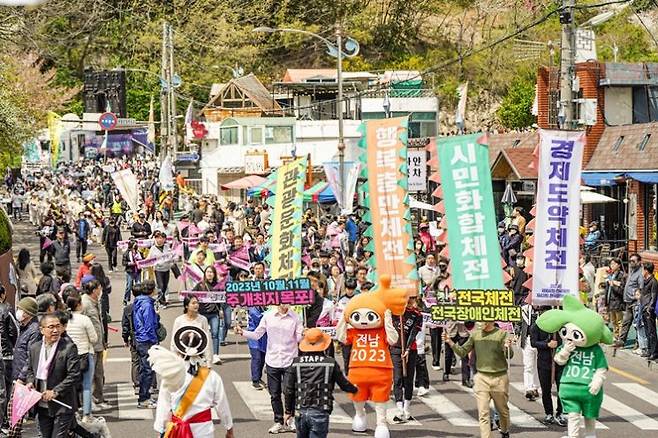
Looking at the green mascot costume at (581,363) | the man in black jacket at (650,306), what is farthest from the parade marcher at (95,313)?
the man in black jacket at (650,306)

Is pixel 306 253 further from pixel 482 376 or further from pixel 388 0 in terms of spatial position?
pixel 388 0

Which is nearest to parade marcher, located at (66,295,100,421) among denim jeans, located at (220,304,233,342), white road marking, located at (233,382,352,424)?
white road marking, located at (233,382,352,424)

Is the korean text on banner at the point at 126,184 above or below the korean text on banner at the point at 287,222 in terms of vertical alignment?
above

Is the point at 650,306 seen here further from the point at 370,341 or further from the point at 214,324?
the point at 370,341

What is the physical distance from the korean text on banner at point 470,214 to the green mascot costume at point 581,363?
7.07 feet

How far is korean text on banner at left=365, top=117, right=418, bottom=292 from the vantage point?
17.6m

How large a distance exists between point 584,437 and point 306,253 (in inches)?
506

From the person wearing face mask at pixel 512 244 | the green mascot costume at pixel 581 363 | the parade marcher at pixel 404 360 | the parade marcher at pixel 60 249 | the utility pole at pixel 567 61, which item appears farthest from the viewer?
the parade marcher at pixel 60 249

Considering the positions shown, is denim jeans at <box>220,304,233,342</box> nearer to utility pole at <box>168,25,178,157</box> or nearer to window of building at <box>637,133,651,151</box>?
window of building at <box>637,133,651,151</box>

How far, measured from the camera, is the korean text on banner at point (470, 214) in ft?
49.4

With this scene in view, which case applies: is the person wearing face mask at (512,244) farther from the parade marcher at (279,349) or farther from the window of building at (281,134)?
the window of building at (281,134)

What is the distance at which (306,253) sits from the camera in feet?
84.8

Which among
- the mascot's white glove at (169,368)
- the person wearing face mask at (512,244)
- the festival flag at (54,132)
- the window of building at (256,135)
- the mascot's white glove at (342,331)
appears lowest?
the mascot's white glove at (342,331)

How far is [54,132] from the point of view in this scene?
237ft
